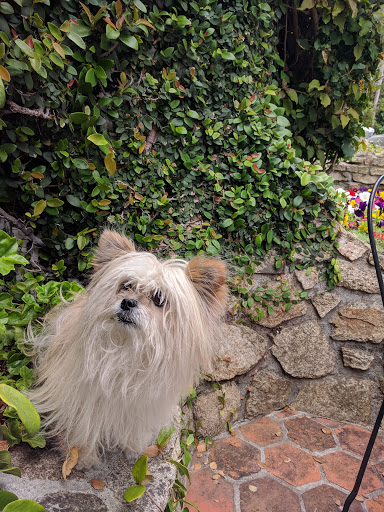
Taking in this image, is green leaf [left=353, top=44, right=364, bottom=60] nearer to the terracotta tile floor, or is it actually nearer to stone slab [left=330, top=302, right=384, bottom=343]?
stone slab [left=330, top=302, right=384, bottom=343]

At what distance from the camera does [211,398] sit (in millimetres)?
2783

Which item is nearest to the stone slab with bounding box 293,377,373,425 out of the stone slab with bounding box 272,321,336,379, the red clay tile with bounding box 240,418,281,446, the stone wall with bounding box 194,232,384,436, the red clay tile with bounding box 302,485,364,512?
the stone wall with bounding box 194,232,384,436

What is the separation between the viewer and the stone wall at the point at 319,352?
9.69ft

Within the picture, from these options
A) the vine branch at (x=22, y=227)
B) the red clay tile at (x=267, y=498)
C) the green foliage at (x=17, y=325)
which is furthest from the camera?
the red clay tile at (x=267, y=498)

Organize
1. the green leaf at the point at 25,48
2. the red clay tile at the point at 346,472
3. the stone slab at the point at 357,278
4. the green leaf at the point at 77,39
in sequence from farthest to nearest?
the stone slab at the point at 357,278 → the red clay tile at the point at 346,472 → the green leaf at the point at 77,39 → the green leaf at the point at 25,48

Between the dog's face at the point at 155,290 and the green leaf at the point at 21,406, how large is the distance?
36cm

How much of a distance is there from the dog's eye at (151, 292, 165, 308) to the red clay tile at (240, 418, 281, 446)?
1.90 m

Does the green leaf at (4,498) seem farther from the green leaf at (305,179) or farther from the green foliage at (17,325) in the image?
the green leaf at (305,179)

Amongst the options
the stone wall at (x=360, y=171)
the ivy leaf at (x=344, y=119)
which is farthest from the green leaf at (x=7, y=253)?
the stone wall at (x=360, y=171)

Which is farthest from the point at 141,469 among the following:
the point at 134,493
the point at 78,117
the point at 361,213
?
the point at 361,213

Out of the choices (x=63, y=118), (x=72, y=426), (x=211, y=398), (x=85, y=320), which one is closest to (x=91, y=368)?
(x=85, y=320)

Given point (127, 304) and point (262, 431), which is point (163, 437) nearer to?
point (127, 304)

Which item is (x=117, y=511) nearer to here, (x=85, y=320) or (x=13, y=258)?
(x=85, y=320)

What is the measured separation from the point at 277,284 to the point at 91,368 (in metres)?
1.87
